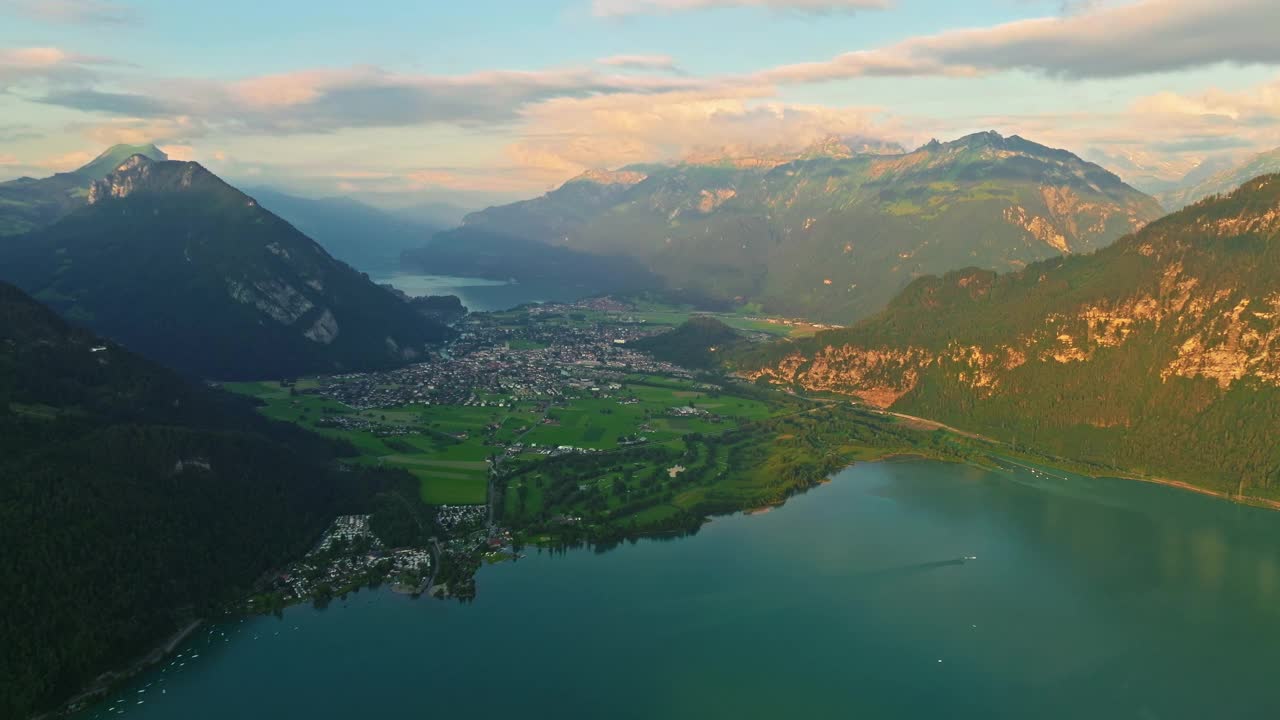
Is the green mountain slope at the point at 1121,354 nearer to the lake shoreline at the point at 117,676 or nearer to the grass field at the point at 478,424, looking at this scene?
the grass field at the point at 478,424

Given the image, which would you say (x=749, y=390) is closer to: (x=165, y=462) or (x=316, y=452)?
(x=316, y=452)

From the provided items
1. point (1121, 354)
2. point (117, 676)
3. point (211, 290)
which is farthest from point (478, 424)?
point (1121, 354)

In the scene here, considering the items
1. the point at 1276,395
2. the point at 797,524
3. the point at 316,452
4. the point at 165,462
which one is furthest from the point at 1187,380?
the point at 165,462

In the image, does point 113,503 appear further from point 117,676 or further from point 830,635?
point 830,635

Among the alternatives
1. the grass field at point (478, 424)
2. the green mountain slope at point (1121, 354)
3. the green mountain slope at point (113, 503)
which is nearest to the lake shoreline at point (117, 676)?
the green mountain slope at point (113, 503)

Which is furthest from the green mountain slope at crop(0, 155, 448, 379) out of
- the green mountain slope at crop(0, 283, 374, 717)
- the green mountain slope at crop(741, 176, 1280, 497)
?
the green mountain slope at crop(741, 176, 1280, 497)
